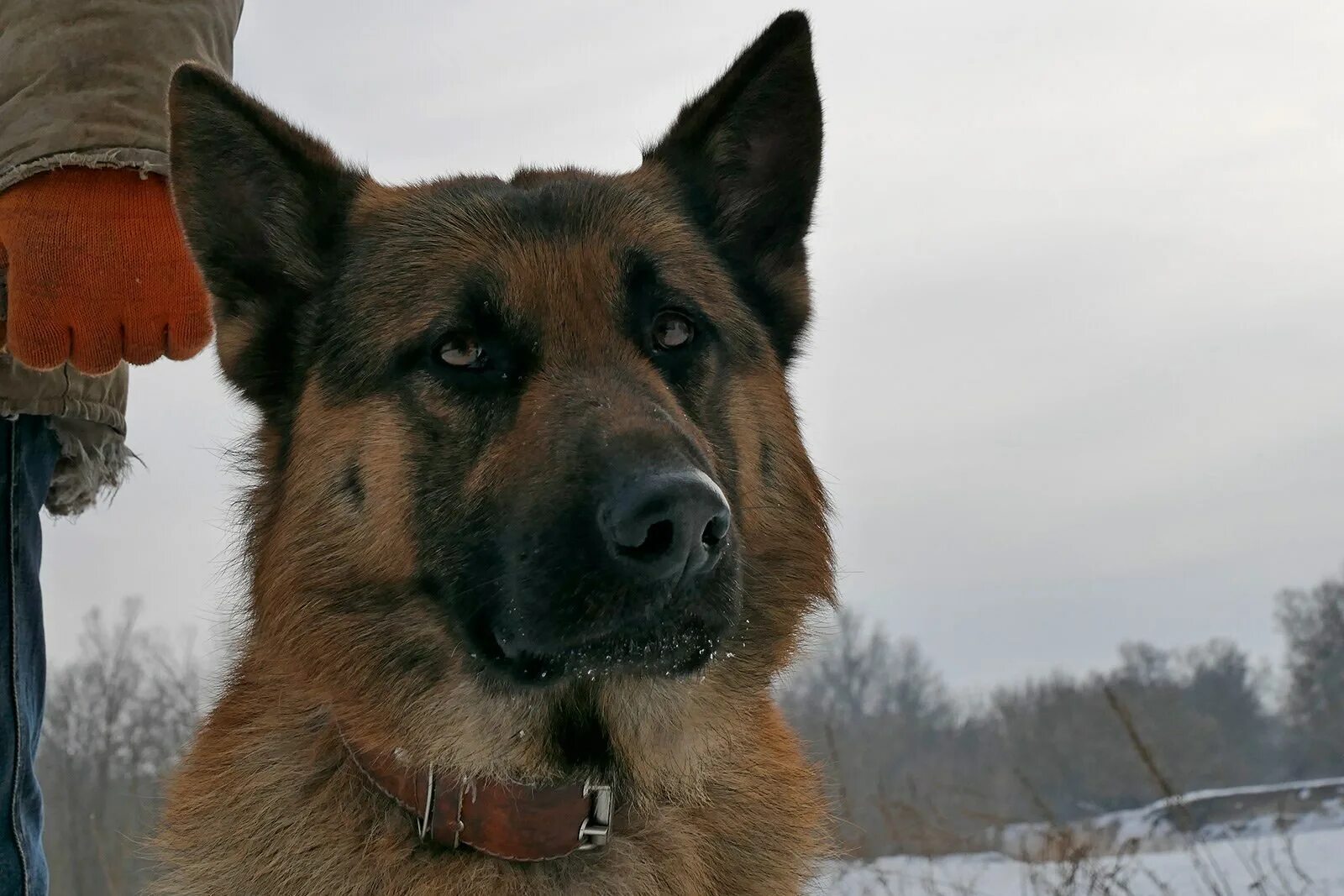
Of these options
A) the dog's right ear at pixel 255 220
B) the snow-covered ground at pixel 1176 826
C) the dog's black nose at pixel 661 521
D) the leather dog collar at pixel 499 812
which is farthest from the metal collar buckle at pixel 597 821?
the snow-covered ground at pixel 1176 826

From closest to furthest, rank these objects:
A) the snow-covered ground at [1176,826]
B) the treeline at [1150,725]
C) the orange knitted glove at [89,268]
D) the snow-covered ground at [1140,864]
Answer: the orange knitted glove at [89,268]
the snow-covered ground at [1140,864]
the snow-covered ground at [1176,826]
the treeline at [1150,725]

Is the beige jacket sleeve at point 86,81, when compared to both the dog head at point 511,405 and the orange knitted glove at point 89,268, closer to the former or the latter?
the orange knitted glove at point 89,268

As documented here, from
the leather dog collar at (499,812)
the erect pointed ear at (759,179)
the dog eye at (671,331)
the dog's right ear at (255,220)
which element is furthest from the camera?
the erect pointed ear at (759,179)

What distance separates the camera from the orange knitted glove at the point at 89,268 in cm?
258

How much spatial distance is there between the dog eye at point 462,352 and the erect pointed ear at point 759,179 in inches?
36.3

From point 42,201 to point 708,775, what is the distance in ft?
6.95

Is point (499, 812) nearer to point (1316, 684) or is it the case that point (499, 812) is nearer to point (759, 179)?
point (759, 179)

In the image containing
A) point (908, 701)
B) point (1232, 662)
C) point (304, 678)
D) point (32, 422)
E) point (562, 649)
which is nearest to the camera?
point (562, 649)

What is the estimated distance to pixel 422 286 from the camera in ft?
9.25

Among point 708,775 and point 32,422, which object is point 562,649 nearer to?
point 708,775

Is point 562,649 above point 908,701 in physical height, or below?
below

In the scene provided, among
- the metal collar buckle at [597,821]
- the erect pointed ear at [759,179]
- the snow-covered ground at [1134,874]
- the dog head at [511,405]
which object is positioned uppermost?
the erect pointed ear at [759,179]

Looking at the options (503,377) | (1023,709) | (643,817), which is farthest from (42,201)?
(1023,709)

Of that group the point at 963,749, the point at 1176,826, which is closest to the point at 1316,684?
the point at 963,749
